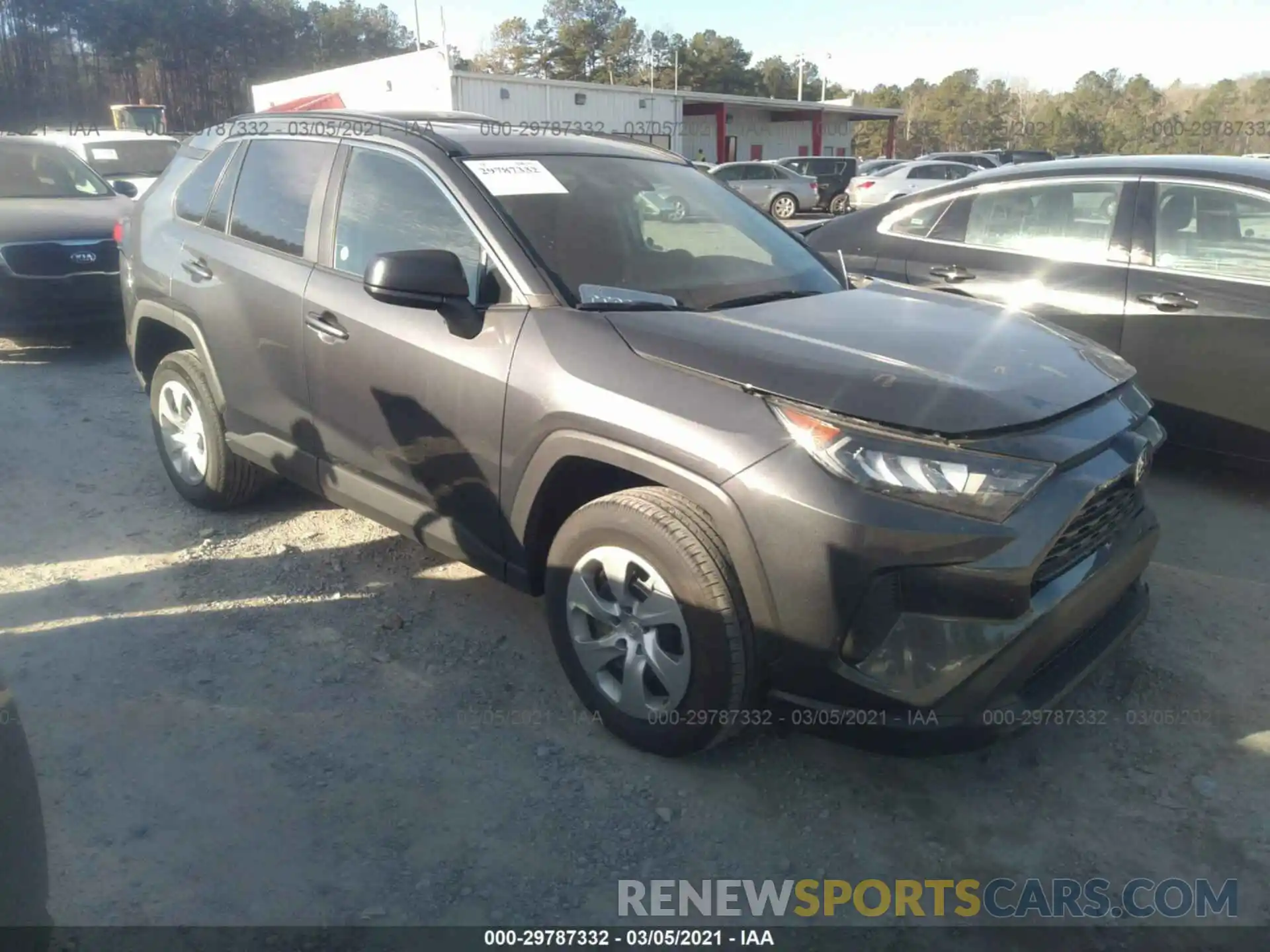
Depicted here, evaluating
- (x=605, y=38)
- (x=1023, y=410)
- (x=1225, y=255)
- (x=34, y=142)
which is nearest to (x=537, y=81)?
(x=34, y=142)

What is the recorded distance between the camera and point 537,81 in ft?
90.9

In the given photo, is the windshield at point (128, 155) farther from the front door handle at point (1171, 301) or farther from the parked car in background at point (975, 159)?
the parked car in background at point (975, 159)

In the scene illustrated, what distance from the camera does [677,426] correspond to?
260 cm

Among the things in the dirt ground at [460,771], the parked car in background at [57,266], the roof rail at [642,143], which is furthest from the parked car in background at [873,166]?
the dirt ground at [460,771]

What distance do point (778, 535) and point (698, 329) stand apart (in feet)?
2.48

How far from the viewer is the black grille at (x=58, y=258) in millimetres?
7227

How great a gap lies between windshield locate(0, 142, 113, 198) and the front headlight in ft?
28.8

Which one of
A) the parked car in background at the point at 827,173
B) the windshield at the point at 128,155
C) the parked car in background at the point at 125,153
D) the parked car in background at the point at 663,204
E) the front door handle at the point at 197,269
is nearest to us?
the parked car in background at the point at 663,204

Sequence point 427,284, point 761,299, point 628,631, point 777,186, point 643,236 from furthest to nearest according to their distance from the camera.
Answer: point 777,186
point 643,236
point 761,299
point 427,284
point 628,631

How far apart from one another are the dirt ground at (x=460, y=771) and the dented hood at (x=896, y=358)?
1.13 metres

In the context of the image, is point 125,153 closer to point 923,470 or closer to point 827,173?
point 923,470

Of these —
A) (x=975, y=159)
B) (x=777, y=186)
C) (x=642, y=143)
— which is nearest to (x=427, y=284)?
(x=642, y=143)

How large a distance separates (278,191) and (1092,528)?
337 centimetres

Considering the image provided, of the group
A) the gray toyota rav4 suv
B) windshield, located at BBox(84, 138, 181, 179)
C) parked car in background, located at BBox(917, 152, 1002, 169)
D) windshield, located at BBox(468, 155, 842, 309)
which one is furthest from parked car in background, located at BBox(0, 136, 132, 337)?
parked car in background, located at BBox(917, 152, 1002, 169)
